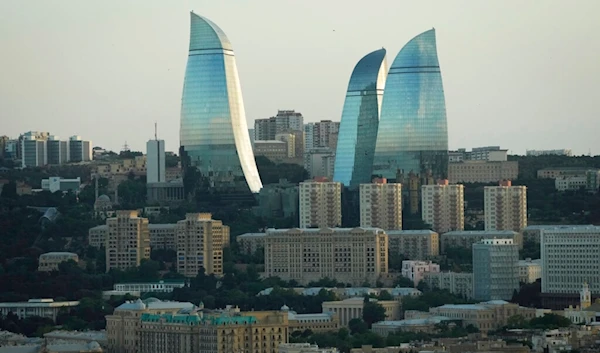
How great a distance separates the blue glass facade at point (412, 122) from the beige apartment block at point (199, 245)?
13.3 m

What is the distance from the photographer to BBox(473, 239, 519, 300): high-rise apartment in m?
96.1

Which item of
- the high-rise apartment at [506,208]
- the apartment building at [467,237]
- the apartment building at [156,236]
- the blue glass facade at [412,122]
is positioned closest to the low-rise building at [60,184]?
the blue glass facade at [412,122]

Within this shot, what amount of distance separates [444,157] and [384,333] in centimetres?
3122

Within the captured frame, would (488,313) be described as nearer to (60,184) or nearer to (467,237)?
(467,237)

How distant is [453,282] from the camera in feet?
323

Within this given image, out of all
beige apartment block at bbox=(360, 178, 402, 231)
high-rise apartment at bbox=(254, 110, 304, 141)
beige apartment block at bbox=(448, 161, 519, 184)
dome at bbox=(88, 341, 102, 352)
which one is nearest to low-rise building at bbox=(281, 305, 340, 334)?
dome at bbox=(88, 341, 102, 352)

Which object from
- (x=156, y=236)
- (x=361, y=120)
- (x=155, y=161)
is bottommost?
(x=156, y=236)

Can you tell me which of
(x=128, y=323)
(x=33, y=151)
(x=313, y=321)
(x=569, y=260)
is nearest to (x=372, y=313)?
(x=313, y=321)

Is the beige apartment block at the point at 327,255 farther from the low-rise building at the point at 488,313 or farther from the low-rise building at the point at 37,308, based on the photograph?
the low-rise building at the point at 488,313

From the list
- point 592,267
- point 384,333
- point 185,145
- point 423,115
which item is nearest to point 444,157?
point 423,115

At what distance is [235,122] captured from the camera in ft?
388

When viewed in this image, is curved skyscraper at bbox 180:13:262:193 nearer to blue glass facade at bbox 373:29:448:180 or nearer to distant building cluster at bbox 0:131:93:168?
blue glass facade at bbox 373:29:448:180

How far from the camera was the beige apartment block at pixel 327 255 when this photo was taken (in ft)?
336

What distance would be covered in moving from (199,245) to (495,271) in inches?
481
